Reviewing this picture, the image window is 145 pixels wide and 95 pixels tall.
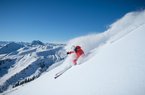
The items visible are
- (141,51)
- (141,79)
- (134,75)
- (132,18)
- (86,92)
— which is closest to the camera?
(141,79)

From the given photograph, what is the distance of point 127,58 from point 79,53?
875 centimetres

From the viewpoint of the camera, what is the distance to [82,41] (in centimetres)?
2692

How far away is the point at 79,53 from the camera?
54.7ft

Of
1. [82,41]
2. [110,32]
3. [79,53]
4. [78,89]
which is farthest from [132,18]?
[78,89]

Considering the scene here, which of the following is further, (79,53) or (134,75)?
(79,53)

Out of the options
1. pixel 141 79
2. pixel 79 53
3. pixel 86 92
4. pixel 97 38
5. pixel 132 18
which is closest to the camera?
pixel 141 79

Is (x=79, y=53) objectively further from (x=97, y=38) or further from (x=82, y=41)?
(x=97, y=38)

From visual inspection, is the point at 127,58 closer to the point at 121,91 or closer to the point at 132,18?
the point at 121,91

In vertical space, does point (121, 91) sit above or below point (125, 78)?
below

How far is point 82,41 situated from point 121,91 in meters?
21.2

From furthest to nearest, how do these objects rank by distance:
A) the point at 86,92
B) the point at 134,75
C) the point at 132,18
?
the point at 132,18 → the point at 86,92 → the point at 134,75

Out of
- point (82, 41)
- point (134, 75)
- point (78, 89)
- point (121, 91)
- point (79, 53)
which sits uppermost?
A: point (82, 41)

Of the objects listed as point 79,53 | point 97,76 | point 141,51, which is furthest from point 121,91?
point 79,53

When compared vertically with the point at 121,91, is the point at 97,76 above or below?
above
